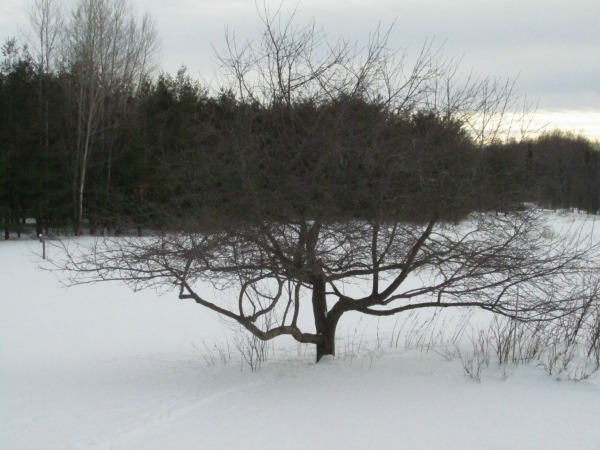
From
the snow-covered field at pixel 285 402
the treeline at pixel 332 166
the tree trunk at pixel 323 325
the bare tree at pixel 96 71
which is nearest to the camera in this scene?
the snow-covered field at pixel 285 402

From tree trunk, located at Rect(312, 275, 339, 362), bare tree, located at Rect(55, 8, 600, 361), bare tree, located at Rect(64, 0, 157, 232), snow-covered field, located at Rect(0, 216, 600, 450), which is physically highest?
bare tree, located at Rect(64, 0, 157, 232)

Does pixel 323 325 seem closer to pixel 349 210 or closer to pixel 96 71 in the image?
pixel 349 210

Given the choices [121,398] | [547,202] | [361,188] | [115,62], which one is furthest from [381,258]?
[115,62]

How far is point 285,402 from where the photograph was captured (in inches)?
224

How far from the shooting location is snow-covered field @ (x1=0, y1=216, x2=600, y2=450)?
4770 mm

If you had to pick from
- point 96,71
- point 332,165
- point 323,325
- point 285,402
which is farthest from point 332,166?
point 96,71

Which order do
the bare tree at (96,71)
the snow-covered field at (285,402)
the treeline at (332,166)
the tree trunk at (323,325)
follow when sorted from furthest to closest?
the bare tree at (96,71) < the tree trunk at (323,325) < the treeline at (332,166) < the snow-covered field at (285,402)

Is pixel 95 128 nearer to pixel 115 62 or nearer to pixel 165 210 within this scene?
pixel 115 62

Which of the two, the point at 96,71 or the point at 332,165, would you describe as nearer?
the point at 332,165

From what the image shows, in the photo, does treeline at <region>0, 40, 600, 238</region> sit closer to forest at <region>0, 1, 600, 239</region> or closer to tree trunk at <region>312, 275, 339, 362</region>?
forest at <region>0, 1, 600, 239</region>

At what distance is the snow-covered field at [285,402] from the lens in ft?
15.6

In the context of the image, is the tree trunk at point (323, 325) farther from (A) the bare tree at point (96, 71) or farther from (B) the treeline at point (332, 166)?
(A) the bare tree at point (96, 71)

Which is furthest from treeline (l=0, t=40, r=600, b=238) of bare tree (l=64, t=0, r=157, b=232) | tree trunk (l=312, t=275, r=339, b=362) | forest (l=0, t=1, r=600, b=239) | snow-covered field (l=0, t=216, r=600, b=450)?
bare tree (l=64, t=0, r=157, b=232)

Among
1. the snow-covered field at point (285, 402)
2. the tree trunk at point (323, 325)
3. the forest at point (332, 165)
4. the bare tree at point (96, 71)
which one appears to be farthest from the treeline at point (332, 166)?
the bare tree at point (96, 71)
